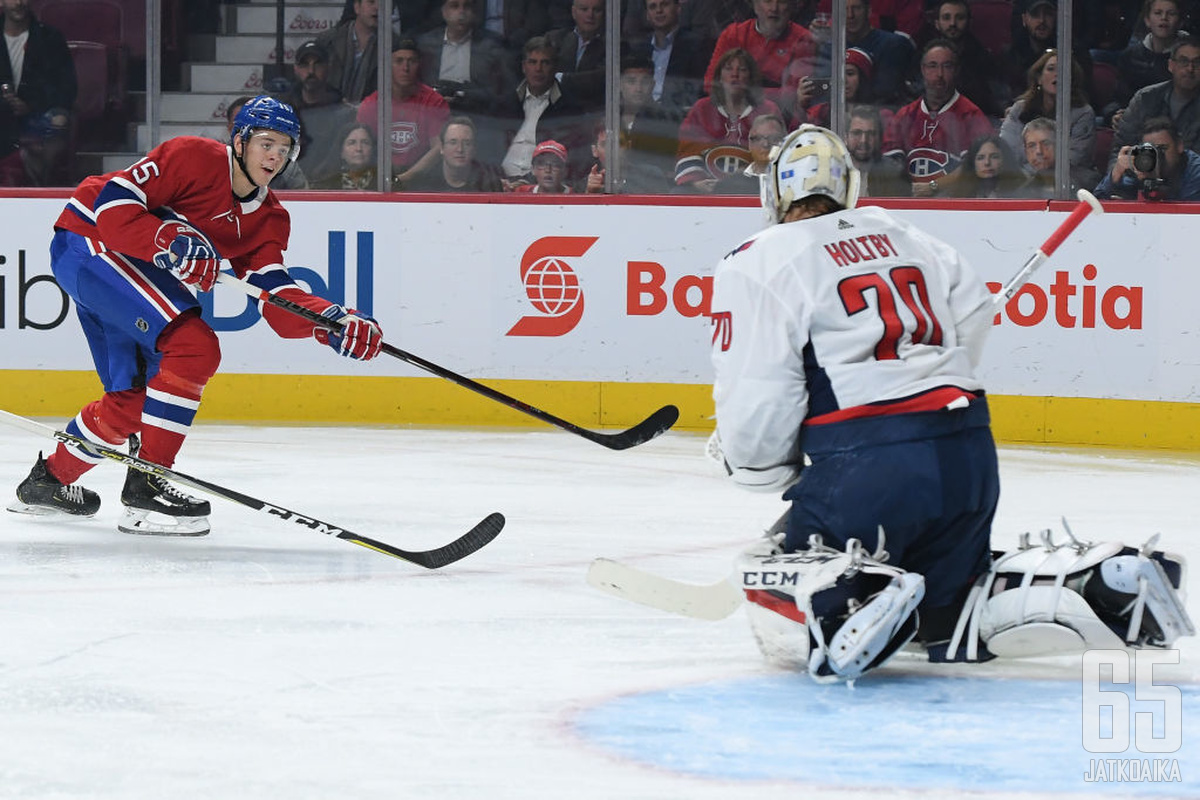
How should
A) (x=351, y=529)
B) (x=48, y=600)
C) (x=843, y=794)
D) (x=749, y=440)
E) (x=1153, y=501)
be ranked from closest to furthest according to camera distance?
(x=843, y=794)
(x=749, y=440)
(x=48, y=600)
(x=351, y=529)
(x=1153, y=501)

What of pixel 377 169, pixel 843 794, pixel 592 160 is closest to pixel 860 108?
pixel 592 160

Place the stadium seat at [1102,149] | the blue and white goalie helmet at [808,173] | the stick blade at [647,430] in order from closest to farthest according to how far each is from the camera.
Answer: the blue and white goalie helmet at [808,173] < the stick blade at [647,430] < the stadium seat at [1102,149]

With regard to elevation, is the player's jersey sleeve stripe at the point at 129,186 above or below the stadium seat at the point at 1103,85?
below

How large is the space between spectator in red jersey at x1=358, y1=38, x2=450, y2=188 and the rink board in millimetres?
172

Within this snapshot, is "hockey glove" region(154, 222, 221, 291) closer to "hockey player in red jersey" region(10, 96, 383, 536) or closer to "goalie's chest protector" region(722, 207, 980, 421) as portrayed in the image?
"hockey player in red jersey" region(10, 96, 383, 536)

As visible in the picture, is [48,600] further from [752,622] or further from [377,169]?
[377,169]

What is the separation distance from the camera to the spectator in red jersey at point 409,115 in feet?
20.2

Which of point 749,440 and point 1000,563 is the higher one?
point 749,440

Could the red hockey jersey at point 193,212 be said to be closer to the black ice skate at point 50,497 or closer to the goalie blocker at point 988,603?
the black ice skate at point 50,497

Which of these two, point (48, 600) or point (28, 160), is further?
point (28, 160)

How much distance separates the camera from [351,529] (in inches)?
154

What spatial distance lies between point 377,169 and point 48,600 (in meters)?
3.30

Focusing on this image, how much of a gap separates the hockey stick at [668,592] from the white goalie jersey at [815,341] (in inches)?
12.7

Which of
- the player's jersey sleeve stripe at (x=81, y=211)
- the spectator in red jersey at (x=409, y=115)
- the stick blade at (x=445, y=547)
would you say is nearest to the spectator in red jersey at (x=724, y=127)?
the spectator in red jersey at (x=409, y=115)
